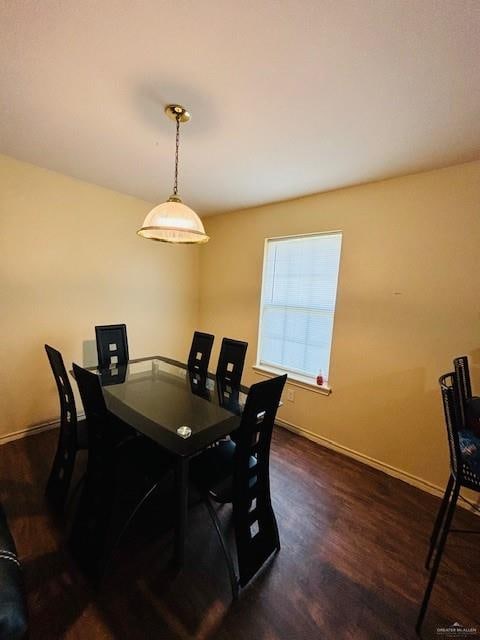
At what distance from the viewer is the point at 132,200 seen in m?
3.14

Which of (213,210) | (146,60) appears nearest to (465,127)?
(146,60)

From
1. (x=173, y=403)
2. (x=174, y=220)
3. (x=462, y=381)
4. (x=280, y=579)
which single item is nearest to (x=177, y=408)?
(x=173, y=403)

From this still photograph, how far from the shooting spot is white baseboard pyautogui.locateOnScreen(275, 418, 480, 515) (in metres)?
2.09

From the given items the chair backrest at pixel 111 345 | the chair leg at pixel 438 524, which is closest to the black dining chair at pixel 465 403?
the chair leg at pixel 438 524

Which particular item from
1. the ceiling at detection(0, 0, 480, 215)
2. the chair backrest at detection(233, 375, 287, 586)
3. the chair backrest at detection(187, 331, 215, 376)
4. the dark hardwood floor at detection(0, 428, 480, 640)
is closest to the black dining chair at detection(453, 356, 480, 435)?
the dark hardwood floor at detection(0, 428, 480, 640)

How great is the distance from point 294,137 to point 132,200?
2155mm

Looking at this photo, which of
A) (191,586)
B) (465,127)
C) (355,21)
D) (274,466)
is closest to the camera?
(355,21)

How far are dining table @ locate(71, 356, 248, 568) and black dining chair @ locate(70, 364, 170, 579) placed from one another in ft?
0.48

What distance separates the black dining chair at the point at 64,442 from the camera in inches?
66.6

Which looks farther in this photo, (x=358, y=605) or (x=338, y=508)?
(x=338, y=508)

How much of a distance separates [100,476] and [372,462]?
87.5 inches

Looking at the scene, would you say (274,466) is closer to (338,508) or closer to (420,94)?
(338,508)

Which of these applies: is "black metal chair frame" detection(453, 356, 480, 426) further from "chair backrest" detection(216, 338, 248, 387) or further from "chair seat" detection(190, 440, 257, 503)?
"chair backrest" detection(216, 338, 248, 387)

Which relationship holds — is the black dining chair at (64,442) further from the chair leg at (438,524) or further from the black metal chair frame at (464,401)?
the black metal chair frame at (464,401)
